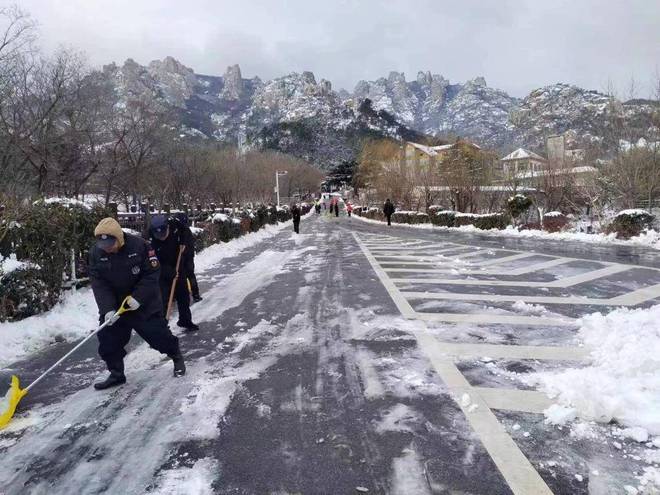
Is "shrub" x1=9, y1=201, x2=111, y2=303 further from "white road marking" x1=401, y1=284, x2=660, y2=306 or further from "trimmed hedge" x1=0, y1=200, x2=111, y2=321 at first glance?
"white road marking" x1=401, y1=284, x2=660, y2=306

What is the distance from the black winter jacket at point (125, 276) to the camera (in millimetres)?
4383

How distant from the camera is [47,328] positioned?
631 centimetres

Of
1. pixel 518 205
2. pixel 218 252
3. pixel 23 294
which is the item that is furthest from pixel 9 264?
pixel 518 205

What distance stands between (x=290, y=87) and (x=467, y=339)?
171493 millimetres

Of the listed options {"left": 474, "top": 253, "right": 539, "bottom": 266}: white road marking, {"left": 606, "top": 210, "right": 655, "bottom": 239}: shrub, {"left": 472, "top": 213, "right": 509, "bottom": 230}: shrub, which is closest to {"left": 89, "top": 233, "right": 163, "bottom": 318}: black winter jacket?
{"left": 474, "top": 253, "right": 539, "bottom": 266}: white road marking

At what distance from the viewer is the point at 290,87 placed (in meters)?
166

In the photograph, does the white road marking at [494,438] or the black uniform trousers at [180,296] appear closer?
the white road marking at [494,438]

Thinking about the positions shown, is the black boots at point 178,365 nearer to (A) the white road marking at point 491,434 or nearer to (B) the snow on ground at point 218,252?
(A) the white road marking at point 491,434

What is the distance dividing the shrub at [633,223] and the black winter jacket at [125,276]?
16.1 m

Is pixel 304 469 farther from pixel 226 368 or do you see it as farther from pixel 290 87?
pixel 290 87

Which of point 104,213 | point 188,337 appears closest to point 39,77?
point 104,213

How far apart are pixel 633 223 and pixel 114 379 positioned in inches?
653

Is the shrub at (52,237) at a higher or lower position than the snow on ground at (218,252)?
higher

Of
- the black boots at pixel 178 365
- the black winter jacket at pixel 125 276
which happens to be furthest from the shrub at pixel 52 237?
the black boots at pixel 178 365
